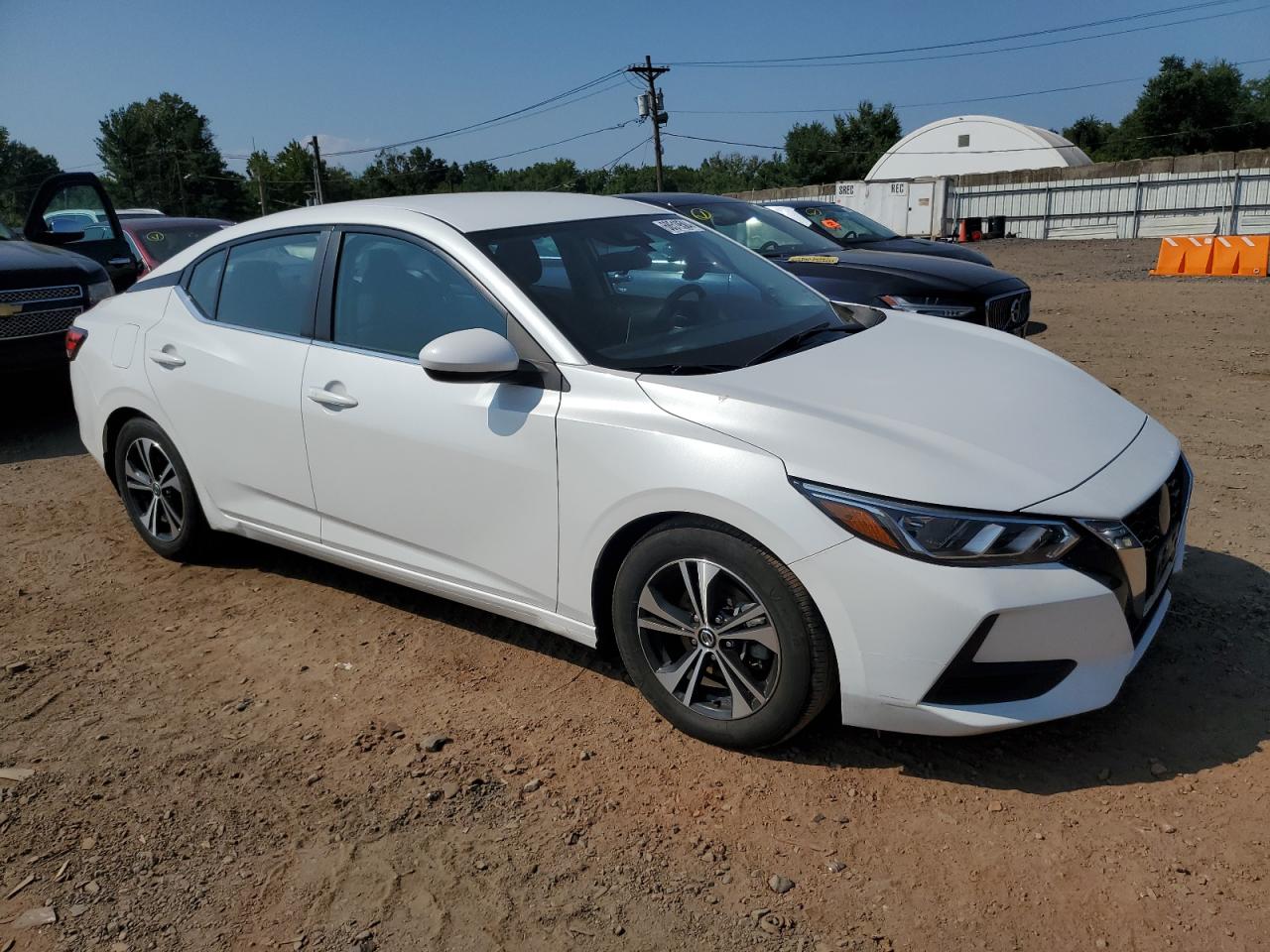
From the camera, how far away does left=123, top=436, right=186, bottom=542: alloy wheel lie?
4.70 meters

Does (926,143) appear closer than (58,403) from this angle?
No

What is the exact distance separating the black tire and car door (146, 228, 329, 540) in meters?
0.19

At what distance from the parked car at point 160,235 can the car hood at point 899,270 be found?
6339mm

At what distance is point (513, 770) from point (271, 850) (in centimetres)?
72

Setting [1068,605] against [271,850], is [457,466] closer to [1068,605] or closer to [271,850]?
[271,850]

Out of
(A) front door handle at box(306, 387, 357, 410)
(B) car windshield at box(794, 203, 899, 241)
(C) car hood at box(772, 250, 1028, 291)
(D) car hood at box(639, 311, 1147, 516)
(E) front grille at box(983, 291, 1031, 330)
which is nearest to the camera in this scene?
(D) car hood at box(639, 311, 1147, 516)

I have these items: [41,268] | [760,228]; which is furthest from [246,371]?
[760,228]

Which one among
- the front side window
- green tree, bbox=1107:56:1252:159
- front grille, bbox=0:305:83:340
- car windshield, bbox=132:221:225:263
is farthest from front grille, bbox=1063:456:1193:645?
green tree, bbox=1107:56:1252:159

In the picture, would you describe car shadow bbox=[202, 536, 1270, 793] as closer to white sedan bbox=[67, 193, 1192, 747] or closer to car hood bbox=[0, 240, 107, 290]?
white sedan bbox=[67, 193, 1192, 747]

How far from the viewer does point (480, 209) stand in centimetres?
390

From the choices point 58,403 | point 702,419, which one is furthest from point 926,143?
point 702,419

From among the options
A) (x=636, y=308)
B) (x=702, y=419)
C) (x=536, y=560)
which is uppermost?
(x=636, y=308)

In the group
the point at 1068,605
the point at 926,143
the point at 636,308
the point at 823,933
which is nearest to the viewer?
the point at 823,933

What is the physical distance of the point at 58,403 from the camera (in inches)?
348
